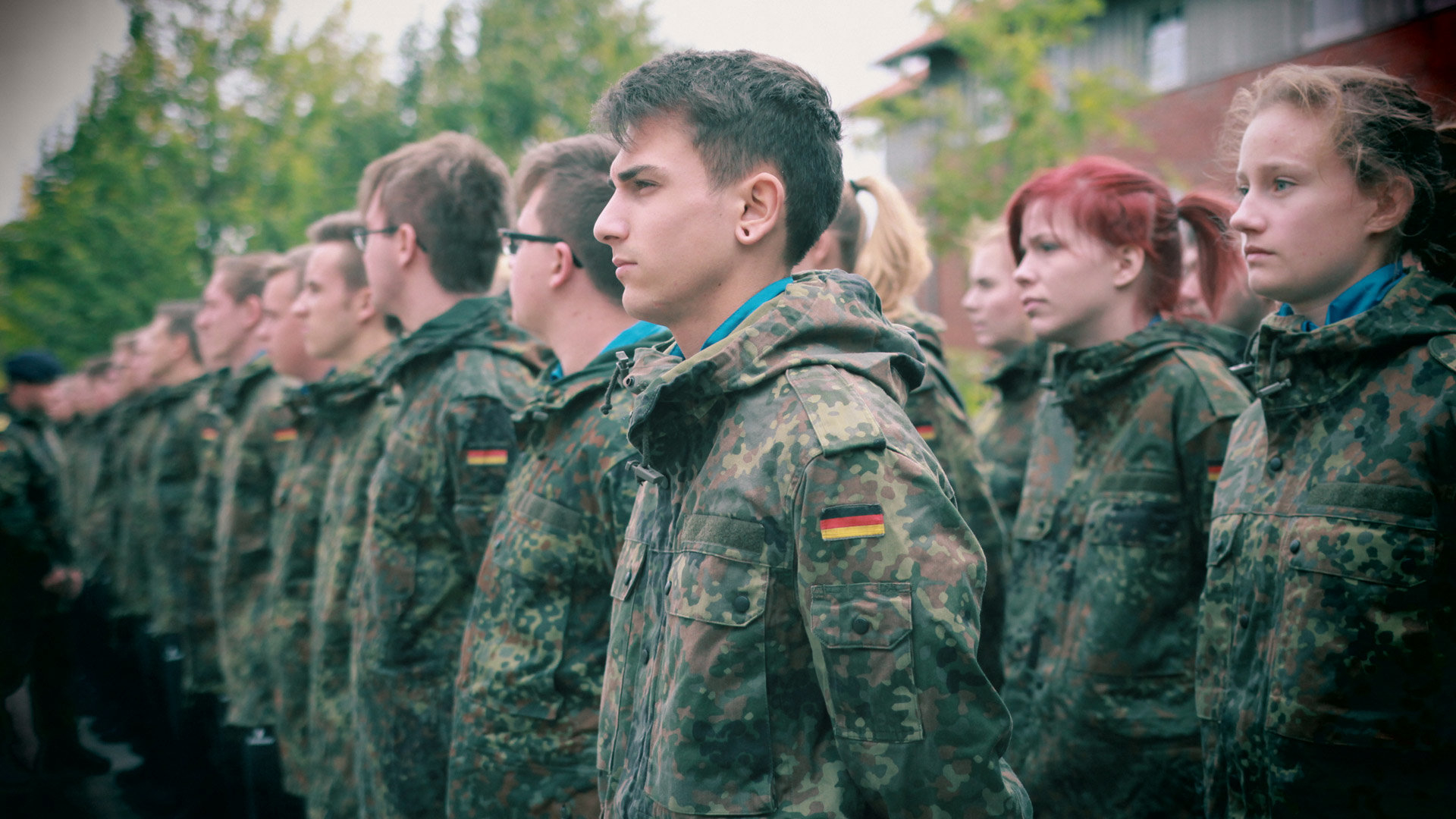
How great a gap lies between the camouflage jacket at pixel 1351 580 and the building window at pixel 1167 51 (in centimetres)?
1669

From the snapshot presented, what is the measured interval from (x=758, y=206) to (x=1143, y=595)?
190 cm

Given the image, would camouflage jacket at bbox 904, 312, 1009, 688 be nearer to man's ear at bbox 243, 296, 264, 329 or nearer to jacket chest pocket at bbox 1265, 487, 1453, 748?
jacket chest pocket at bbox 1265, 487, 1453, 748

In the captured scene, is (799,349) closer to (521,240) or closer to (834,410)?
(834,410)

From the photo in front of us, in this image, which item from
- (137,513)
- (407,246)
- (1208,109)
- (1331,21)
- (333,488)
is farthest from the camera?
(1208,109)

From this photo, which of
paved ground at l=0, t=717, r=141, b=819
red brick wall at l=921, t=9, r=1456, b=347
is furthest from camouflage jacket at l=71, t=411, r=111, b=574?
red brick wall at l=921, t=9, r=1456, b=347

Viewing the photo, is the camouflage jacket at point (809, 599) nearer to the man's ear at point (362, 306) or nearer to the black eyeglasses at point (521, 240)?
the black eyeglasses at point (521, 240)

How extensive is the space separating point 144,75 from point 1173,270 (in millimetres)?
20483

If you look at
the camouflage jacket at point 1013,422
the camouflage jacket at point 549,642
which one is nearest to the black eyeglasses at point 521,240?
the camouflage jacket at point 549,642

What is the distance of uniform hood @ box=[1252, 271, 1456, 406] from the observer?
2.20 meters

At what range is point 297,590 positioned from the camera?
4863 millimetres

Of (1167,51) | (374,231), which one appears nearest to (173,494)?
(374,231)

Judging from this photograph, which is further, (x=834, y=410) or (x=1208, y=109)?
(x=1208, y=109)

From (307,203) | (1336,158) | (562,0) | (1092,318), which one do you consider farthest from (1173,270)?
(562,0)

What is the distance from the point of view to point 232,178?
1967cm
